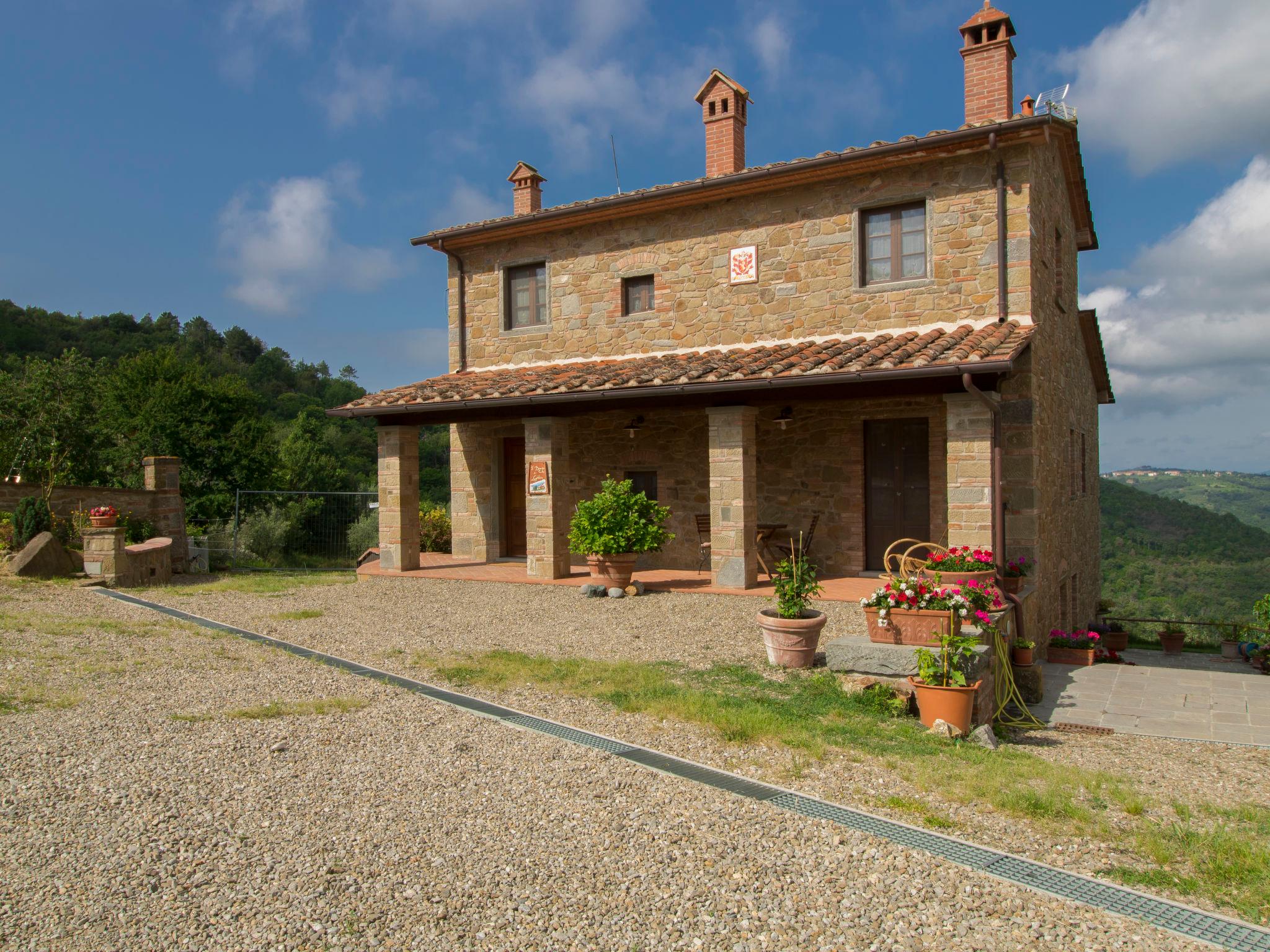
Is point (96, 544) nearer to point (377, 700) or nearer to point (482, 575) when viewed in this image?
point (482, 575)

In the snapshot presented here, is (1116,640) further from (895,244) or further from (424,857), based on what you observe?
(424,857)

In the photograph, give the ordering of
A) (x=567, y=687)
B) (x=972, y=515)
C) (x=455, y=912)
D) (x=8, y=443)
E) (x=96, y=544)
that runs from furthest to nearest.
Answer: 1. (x=8, y=443)
2. (x=96, y=544)
3. (x=972, y=515)
4. (x=567, y=687)
5. (x=455, y=912)

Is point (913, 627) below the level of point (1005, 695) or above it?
above

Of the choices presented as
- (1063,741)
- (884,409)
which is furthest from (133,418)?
(1063,741)

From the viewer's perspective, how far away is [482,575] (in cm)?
1205

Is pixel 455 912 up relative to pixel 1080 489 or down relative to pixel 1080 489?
down

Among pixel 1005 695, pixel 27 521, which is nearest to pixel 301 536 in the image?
pixel 27 521

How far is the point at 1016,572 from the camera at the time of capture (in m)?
9.22

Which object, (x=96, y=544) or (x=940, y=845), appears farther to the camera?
(x=96, y=544)

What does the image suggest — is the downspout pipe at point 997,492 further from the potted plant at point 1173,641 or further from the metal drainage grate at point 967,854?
the potted plant at point 1173,641

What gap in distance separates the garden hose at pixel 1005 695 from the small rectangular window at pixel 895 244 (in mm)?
5460

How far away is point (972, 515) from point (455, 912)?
745 cm

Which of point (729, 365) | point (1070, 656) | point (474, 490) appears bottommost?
point (1070, 656)

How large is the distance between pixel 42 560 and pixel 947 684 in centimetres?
1263
